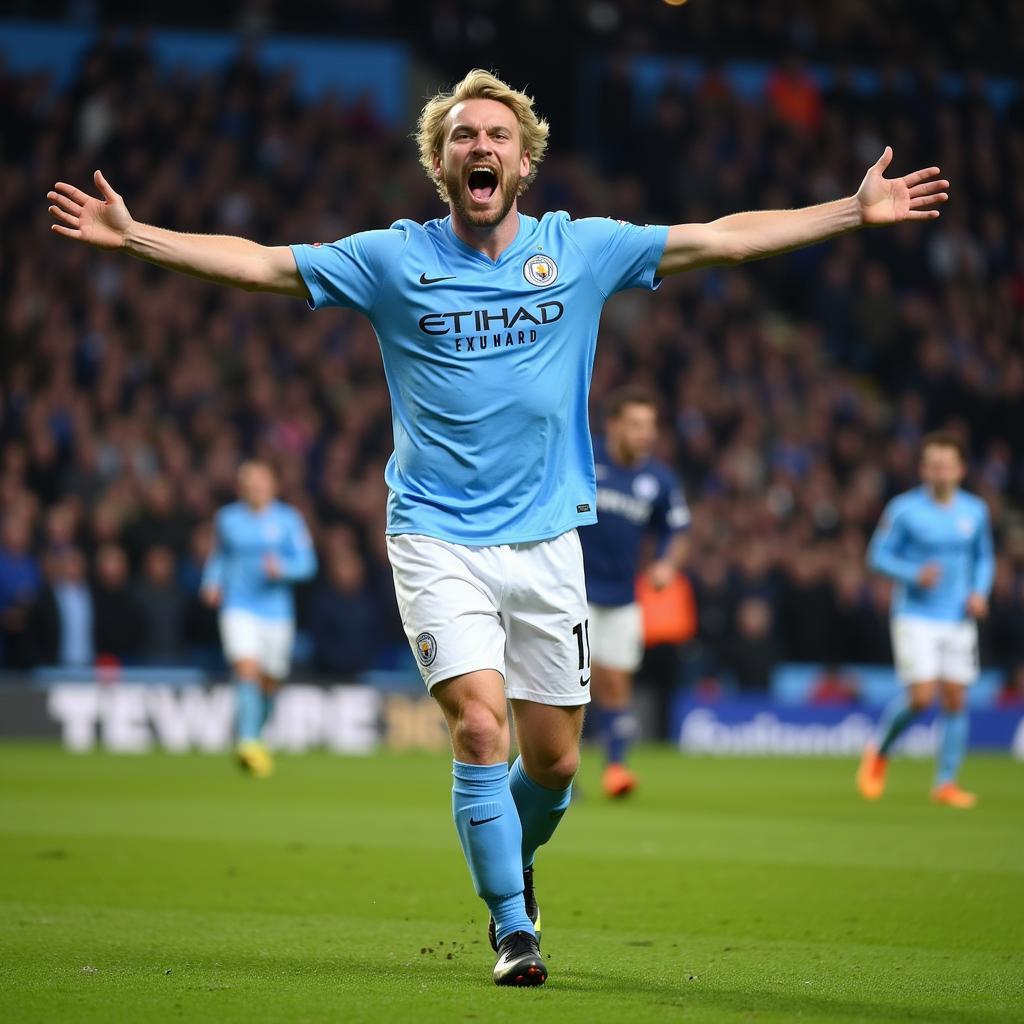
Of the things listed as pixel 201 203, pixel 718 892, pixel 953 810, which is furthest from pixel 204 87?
pixel 718 892

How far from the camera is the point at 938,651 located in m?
13.3

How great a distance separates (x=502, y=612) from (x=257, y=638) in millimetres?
9875

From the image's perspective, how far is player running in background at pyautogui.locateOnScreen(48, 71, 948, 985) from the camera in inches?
218

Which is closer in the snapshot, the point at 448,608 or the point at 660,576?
the point at 448,608

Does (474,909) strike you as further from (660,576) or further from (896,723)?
(896,723)

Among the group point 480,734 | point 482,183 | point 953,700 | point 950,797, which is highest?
point 482,183

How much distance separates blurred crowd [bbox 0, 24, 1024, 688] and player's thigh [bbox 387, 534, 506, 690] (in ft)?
42.7

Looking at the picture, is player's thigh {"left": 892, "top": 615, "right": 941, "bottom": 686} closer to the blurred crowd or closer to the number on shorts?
the blurred crowd

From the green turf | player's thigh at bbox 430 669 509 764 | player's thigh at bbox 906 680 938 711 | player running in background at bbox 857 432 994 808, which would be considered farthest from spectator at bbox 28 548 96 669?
player's thigh at bbox 430 669 509 764

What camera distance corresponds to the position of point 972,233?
27.5m

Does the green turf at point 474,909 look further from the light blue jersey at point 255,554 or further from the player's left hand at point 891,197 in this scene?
the player's left hand at point 891,197

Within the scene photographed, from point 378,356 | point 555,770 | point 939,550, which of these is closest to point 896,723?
point 939,550

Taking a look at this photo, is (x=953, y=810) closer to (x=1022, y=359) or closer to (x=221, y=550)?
(x=221, y=550)

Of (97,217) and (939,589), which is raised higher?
(97,217)
